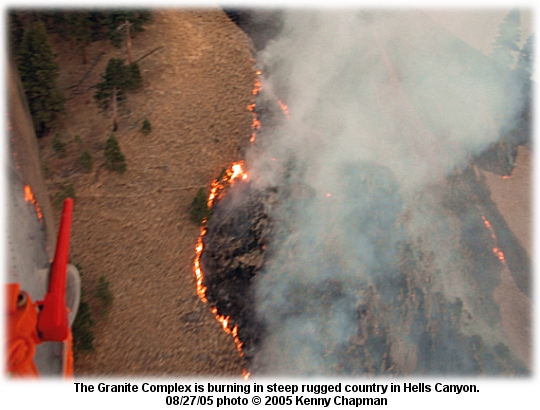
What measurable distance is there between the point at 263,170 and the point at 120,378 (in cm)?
613

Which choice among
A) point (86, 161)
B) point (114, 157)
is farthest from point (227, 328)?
point (86, 161)

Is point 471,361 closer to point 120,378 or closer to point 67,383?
point 120,378

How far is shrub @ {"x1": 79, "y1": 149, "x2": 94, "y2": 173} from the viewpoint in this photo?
1047 centimetres

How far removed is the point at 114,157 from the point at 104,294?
10.7 feet

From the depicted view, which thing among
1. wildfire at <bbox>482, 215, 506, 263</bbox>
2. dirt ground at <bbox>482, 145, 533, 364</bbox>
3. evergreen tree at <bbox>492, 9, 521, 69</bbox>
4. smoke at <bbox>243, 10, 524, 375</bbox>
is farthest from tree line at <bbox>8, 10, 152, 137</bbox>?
evergreen tree at <bbox>492, 9, 521, 69</bbox>

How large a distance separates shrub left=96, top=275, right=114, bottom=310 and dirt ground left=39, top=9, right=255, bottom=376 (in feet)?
0.73

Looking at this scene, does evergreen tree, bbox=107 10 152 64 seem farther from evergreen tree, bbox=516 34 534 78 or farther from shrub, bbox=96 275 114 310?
evergreen tree, bbox=516 34 534 78

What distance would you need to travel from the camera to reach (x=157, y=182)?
11.0m

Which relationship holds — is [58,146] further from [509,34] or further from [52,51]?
[509,34]

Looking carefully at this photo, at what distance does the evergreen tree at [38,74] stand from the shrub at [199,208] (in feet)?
Answer: 13.6

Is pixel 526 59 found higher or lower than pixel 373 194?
higher

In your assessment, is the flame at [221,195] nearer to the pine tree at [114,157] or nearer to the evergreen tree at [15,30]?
the pine tree at [114,157]

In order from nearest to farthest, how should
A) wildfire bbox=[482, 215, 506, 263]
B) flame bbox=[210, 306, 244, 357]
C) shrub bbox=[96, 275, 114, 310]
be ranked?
shrub bbox=[96, 275, 114, 310]
flame bbox=[210, 306, 244, 357]
wildfire bbox=[482, 215, 506, 263]

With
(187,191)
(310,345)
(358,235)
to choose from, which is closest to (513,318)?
(358,235)
